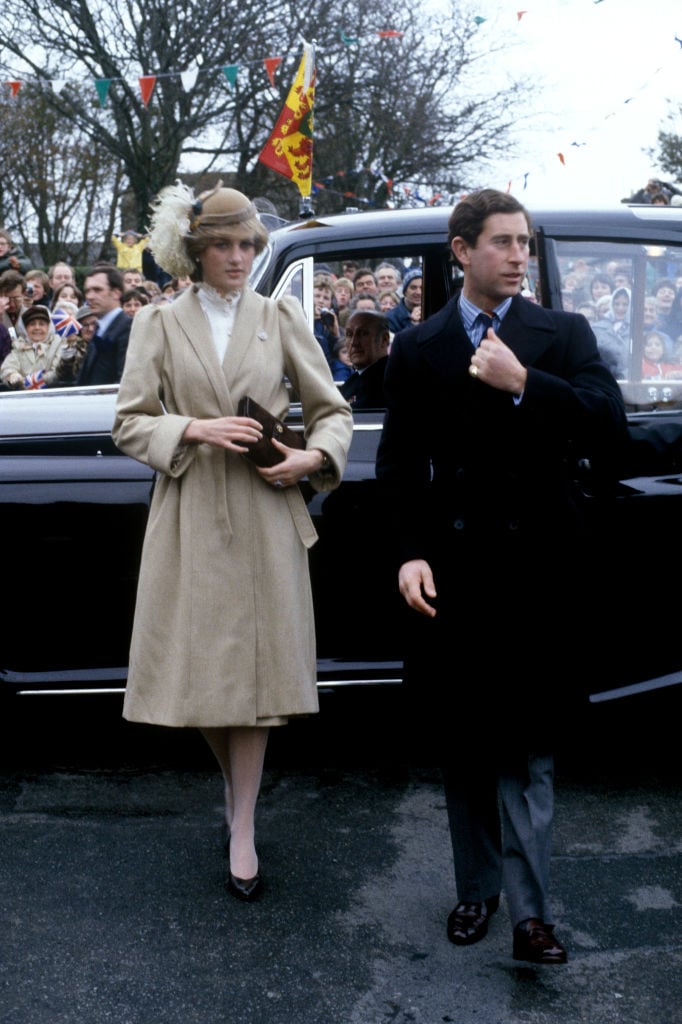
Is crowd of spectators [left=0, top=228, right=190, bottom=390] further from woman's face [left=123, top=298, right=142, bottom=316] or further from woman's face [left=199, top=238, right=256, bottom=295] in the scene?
woman's face [left=199, top=238, right=256, bottom=295]

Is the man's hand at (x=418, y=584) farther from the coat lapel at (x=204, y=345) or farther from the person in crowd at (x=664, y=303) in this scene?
the person in crowd at (x=664, y=303)

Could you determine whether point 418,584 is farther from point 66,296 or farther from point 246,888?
point 66,296

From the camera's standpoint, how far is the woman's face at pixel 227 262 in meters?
3.62

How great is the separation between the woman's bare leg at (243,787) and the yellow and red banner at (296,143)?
197 inches

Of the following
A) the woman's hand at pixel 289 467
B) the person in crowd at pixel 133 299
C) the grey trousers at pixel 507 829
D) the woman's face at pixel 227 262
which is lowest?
the grey trousers at pixel 507 829

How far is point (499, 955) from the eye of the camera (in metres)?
3.28

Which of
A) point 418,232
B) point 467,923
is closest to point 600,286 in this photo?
point 418,232

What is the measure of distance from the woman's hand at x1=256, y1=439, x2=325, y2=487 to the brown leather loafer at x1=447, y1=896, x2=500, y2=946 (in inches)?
46.3

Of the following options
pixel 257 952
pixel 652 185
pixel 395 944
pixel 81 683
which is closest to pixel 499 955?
pixel 395 944

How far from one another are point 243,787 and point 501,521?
43.4 inches

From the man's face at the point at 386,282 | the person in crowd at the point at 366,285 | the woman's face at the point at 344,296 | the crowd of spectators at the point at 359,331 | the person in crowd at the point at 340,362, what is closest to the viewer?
the crowd of spectators at the point at 359,331

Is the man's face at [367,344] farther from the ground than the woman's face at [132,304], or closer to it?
farther from the ground

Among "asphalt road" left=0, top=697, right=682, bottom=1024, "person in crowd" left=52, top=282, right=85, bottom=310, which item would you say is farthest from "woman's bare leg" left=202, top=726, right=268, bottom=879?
"person in crowd" left=52, top=282, right=85, bottom=310

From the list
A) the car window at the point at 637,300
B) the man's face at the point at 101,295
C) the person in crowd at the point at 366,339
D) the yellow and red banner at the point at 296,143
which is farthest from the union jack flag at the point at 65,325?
the car window at the point at 637,300
